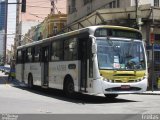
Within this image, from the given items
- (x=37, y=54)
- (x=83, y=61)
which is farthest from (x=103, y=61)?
(x=37, y=54)

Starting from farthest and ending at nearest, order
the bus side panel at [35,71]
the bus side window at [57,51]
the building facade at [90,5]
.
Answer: the building facade at [90,5] < the bus side panel at [35,71] < the bus side window at [57,51]

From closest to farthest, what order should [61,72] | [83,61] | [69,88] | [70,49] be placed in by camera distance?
1. [83,61]
2. [70,49]
3. [69,88]
4. [61,72]

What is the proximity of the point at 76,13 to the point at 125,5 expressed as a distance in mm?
12743

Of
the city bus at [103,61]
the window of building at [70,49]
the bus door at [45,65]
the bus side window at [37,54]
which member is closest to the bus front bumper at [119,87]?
the city bus at [103,61]

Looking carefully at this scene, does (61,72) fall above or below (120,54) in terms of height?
below

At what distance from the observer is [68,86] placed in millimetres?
19375

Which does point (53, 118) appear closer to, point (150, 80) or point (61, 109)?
point (61, 109)

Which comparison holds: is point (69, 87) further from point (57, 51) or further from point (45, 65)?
point (45, 65)

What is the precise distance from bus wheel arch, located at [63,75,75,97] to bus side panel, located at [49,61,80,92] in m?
0.21

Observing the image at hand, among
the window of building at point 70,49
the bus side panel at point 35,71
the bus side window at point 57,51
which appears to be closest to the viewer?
the window of building at point 70,49

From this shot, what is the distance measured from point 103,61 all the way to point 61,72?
3.83 meters

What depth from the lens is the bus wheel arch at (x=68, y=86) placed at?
18953mm

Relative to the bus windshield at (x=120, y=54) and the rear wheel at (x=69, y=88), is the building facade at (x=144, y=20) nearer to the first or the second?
the rear wheel at (x=69, y=88)

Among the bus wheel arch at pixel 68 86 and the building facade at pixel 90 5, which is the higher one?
the building facade at pixel 90 5
